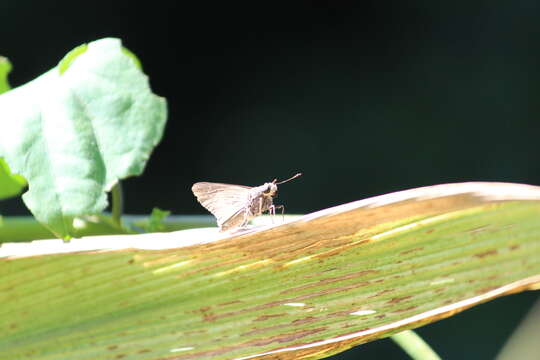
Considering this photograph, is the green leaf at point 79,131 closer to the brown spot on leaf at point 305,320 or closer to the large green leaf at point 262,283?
the large green leaf at point 262,283

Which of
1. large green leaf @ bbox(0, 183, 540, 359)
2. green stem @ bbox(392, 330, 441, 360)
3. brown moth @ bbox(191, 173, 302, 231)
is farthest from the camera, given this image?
brown moth @ bbox(191, 173, 302, 231)

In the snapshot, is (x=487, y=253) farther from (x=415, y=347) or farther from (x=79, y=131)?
(x=79, y=131)

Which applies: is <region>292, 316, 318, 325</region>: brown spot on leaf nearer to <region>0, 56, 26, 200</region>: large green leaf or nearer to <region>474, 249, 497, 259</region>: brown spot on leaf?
<region>474, 249, 497, 259</region>: brown spot on leaf

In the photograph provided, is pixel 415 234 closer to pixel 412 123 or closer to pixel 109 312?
pixel 109 312

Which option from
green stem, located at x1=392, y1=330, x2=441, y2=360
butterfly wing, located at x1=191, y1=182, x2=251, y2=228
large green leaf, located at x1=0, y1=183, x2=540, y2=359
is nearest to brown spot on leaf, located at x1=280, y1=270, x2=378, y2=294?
large green leaf, located at x1=0, y1=183, x2=540, y2=359

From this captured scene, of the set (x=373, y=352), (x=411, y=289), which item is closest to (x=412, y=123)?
(x=373, y=352)

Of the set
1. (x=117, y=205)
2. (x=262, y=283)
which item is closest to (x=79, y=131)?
(x=117, y=205)
